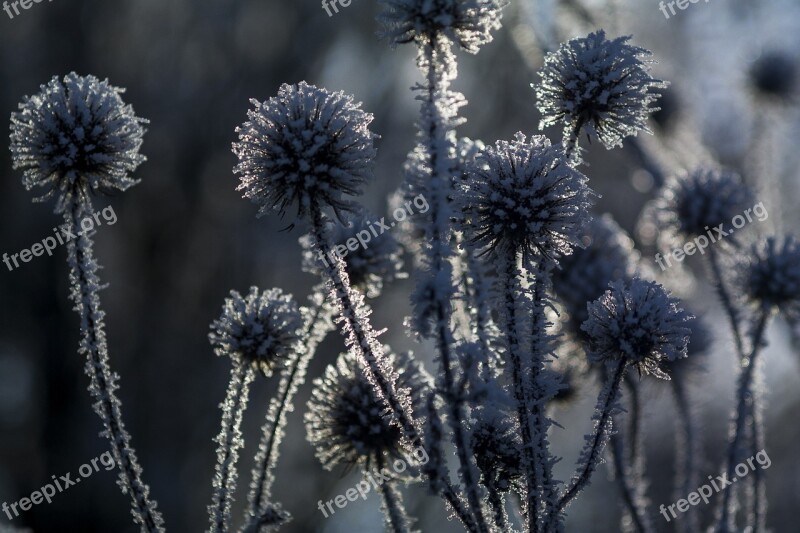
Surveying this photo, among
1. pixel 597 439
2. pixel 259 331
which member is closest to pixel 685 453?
pixel 597 439

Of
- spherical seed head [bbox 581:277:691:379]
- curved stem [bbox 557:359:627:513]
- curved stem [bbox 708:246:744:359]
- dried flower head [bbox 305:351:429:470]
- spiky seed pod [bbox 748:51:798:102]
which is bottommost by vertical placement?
curved stem [bbox 557:359:627:513]

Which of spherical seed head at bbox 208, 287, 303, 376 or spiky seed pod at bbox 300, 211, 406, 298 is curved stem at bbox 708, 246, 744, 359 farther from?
spherical seed head at bbox 208, 287, 303, 376

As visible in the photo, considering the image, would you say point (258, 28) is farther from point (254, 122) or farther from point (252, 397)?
point (254, 122)

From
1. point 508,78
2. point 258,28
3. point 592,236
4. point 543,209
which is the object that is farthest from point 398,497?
point 508,78

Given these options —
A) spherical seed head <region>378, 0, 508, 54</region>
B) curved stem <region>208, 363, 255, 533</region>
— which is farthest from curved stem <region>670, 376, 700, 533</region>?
spherical seed head <region>378, 0, 508, 54</region>

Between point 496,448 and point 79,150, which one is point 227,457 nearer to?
point 496,448
